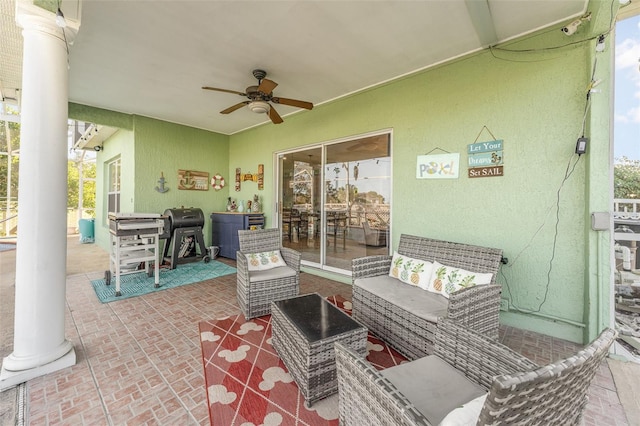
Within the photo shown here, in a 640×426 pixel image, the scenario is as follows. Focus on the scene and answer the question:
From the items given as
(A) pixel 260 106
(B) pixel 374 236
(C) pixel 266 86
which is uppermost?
(C) pixel 266 86

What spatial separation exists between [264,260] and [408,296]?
1.79 metres

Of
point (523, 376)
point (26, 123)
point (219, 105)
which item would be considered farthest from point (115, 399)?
point (219, 105)

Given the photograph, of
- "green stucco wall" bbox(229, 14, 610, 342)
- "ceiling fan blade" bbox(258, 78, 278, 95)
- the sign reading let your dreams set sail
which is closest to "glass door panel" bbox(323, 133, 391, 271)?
"green stucco wall" bbox(229, 14, 610, 342)

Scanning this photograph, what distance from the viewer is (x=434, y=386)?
1281mm

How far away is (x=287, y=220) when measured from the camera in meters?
5.68

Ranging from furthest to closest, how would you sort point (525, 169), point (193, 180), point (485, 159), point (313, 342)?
point (193, 180) → point (485, 159) → point (525, 169) → point (313, 342)

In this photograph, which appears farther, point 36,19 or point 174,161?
point 174,161

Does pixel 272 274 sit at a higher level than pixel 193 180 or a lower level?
lower

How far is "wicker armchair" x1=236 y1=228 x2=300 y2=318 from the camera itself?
2.96 metres

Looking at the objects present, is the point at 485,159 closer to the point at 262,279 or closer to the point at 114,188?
the point at 262,279

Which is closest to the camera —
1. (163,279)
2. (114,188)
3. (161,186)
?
(163,279)

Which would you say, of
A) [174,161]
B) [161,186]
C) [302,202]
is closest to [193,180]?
[174,161]

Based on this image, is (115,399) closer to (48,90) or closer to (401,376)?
(401,376)

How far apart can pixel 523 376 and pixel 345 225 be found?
4017 mm
